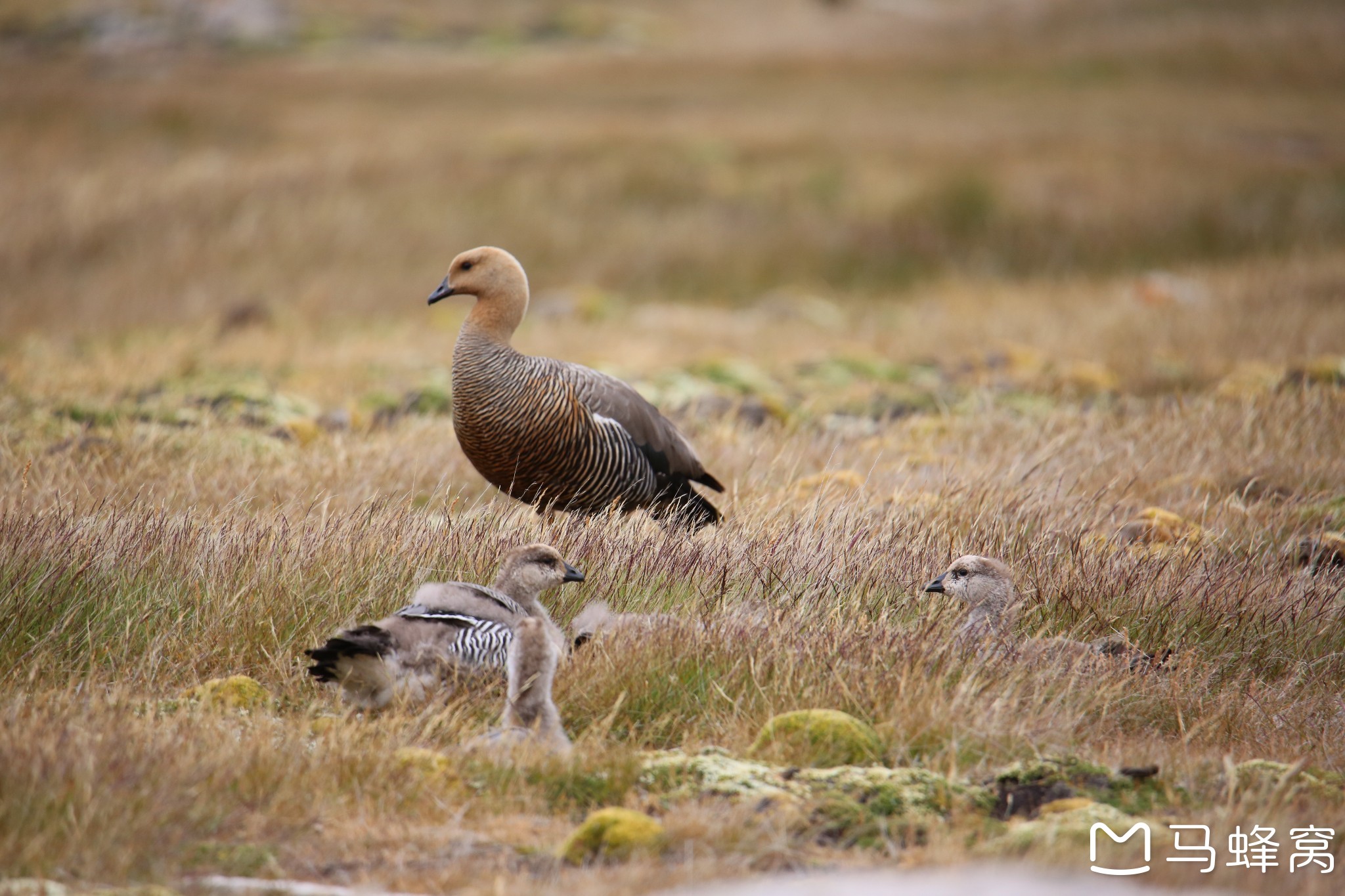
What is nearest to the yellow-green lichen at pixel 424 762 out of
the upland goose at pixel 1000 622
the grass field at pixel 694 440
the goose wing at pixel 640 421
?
the grass field at pixel 694 440

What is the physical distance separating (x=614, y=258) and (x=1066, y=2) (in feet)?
91.4

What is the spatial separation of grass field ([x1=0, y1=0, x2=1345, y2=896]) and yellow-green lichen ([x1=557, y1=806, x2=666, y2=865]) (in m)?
0.06

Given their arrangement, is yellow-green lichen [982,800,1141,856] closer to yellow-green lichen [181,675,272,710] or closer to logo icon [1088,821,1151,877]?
logo icon [1088,821,1151,877]

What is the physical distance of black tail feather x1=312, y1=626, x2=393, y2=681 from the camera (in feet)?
13.0

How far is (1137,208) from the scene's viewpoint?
65.0ft

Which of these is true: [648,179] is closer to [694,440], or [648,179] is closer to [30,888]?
[694,440]

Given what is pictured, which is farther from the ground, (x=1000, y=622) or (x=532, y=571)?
(x=532, y=571)

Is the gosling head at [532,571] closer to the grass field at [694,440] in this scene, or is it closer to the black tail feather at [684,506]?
the grass field at [694,440]

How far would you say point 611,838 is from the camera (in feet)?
11.1

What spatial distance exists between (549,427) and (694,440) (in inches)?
95.7

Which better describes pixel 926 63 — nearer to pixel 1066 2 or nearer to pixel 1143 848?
pixel 1066 2

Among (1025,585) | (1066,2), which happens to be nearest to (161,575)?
(1025,585)

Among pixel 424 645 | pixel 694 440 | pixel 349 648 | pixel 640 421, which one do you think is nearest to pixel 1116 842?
pixel 424 645

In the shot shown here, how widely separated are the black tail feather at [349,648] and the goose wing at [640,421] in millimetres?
2577
